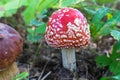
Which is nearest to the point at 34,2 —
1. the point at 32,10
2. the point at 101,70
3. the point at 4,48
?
the point at 32,10

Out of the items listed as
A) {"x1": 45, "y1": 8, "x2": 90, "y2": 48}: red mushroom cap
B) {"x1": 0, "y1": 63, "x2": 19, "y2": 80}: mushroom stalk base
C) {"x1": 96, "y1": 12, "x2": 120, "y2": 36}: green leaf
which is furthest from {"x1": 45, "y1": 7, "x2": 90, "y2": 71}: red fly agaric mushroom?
{"x1": 0, "y1": 63, "x2": 19, "y2": 80}: mushroom stalk base

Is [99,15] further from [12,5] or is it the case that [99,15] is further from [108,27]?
[12,5]

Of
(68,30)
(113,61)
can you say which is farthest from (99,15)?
(113,61)

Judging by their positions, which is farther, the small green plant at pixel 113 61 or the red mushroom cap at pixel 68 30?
the small green plant at pixel 113 61

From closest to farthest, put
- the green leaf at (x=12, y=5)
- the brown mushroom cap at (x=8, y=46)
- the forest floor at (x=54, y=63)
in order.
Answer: the brown mushroom cap at (x=8, y=46), the green leaf at (x=12, y=5), the forest floor at (x=54, y=63)

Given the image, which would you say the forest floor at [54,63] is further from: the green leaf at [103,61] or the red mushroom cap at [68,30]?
the red mushroom cap at [68,30]

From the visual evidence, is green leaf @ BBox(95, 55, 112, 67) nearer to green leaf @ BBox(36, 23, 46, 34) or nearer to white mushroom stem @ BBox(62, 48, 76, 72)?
white mushroom stem @ BBox(62, 48, 76, 72)

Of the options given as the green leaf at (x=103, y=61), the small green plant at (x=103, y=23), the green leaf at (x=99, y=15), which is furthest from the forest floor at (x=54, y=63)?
the green leaf at (x=99, y=15)
